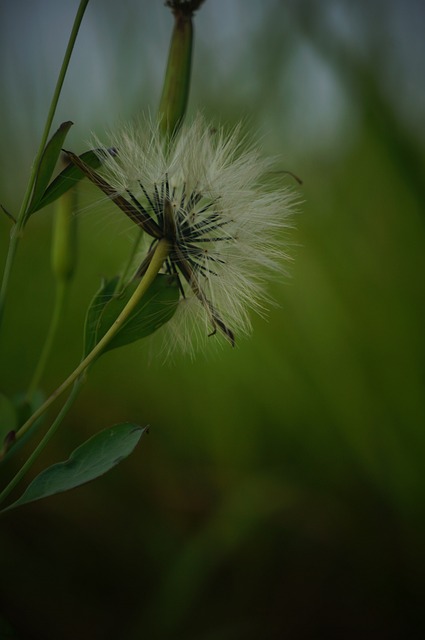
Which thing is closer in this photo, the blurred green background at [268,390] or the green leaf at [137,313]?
the green leaf at [137,313]

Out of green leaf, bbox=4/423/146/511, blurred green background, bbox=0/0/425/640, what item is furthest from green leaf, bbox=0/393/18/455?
blurred green background, bbox=0/0/425/640

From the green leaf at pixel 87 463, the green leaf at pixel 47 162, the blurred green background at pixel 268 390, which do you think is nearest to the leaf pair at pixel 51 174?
the green leaf at pixel 47 162

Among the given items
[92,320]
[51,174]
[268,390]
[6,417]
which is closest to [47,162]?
[51,174]

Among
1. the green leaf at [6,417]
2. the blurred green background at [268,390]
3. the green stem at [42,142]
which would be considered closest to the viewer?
the green stem at [42,142]

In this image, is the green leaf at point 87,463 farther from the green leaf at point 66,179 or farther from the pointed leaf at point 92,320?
the green leaf at point 66,179

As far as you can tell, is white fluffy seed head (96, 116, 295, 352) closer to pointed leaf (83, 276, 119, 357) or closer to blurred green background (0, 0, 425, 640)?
pointed leaf (83, 276, 119, 357)

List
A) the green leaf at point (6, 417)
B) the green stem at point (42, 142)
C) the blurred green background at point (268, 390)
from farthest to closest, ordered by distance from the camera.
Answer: the blurred green background at point (268, 390) < the green leaf at point (6, 417) < the green stem at point (42, 142)
